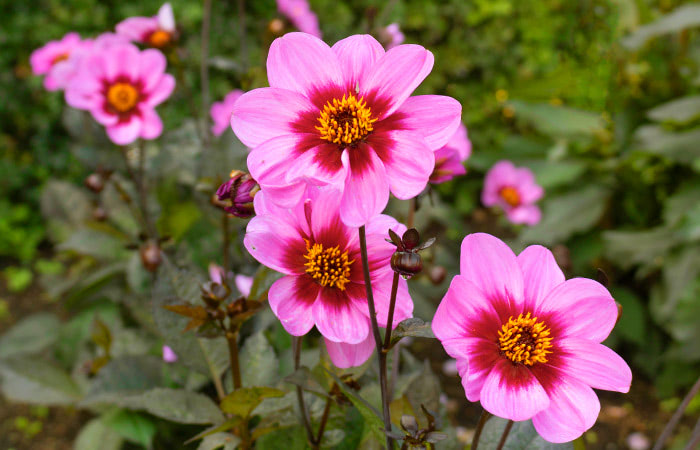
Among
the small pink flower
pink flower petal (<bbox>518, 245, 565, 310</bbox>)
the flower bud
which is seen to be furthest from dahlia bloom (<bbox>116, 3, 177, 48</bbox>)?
the small pink flower

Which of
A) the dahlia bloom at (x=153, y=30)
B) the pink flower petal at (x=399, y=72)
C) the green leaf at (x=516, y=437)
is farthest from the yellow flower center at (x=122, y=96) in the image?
the green leaf at (x=516, y=437)

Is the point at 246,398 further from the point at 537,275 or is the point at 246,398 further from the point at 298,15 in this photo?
the point at 298,15

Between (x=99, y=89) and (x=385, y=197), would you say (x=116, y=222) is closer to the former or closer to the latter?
(x=99, y=89)

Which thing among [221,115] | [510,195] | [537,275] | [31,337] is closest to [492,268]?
[537,275]

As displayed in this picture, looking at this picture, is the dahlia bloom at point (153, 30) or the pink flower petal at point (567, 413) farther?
the dahlia bloom at point (153, 30)

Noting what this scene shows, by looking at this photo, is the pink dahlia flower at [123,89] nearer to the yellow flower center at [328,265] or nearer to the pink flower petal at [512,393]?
the yellow flower center at [328,265]
